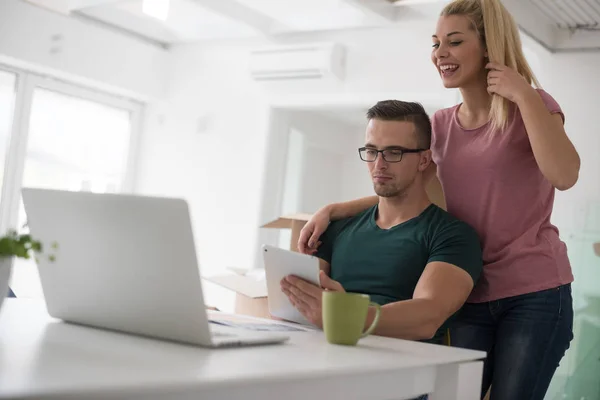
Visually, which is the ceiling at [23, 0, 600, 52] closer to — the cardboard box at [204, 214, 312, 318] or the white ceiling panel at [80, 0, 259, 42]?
the white ceiling panel at [80, 0, 259, 42]

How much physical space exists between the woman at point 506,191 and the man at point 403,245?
3.1 inches

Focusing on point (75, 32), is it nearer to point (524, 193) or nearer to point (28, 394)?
point (524, 193)

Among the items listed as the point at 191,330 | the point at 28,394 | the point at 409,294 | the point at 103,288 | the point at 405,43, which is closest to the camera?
the point at 28,394

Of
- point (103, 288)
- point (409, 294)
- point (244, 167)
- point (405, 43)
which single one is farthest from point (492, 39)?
point (244, 167)

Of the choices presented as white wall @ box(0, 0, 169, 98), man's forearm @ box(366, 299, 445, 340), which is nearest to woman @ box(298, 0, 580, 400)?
man's forearm @ box(366, 299, 445, 340)

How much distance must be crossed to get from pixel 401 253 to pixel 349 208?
27cm

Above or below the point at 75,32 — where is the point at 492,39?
below

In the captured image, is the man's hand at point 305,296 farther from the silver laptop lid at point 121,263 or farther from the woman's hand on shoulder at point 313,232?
the woman's hand on shoulder at point 313,232

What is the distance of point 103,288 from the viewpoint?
119cm

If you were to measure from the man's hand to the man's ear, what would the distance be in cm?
62

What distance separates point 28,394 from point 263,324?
2.47 ft

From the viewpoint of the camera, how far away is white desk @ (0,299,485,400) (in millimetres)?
754

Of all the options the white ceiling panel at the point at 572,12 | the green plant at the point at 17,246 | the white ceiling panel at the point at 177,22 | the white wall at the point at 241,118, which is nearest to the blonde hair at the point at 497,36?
the green plant at the point at 17,246

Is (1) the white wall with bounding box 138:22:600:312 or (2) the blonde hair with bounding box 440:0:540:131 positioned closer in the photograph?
(2) the blonde hair with bounding box 440:0:540:131
